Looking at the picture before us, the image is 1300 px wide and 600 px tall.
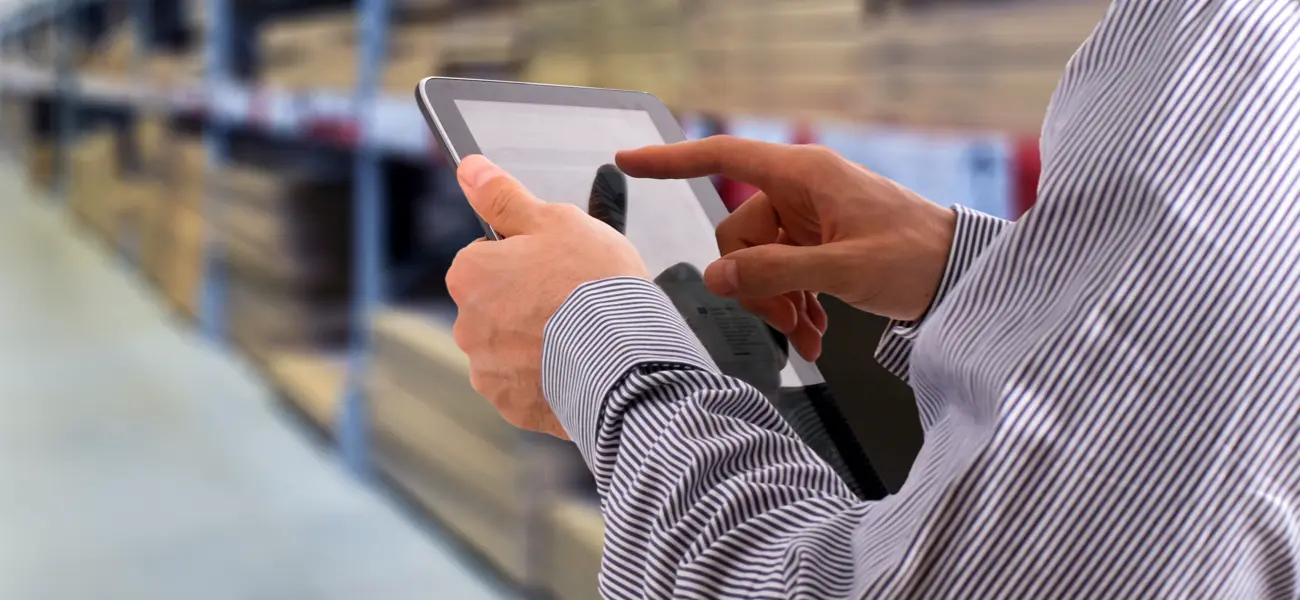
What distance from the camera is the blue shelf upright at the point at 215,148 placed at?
3.73m

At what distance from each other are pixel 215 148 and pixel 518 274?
3.53m

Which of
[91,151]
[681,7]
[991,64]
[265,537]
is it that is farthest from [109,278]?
[991,64]

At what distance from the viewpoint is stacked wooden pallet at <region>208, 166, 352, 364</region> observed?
302 centimetres

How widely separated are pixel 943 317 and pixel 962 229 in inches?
10.1

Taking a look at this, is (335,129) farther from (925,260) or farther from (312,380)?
(925,260)

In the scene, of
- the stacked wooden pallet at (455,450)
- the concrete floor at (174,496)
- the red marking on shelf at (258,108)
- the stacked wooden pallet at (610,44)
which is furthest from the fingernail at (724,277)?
the red marking on shelf at (258,108)

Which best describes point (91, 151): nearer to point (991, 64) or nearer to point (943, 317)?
point (991, 64)

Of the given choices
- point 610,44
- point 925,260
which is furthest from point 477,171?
point 610,44

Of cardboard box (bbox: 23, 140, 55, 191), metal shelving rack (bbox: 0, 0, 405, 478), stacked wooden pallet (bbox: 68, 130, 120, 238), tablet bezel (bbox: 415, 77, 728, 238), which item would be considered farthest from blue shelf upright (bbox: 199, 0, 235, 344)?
cardboard box (bbox: 23, 140, 55, 191)

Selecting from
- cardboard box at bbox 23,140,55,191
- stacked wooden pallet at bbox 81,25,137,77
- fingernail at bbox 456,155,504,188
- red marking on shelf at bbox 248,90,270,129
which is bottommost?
cardboard box at bbox 23,140,55,191

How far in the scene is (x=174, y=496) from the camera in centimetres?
241

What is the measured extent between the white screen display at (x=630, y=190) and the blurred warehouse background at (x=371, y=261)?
12cm

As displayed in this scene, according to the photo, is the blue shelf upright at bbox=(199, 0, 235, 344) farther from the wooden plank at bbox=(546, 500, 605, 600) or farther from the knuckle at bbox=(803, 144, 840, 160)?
the knuckle at bbox=(803, 144, 840, 160)

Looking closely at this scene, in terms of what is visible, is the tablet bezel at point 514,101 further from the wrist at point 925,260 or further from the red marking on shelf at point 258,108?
the red marking on shelf at point 258,108
